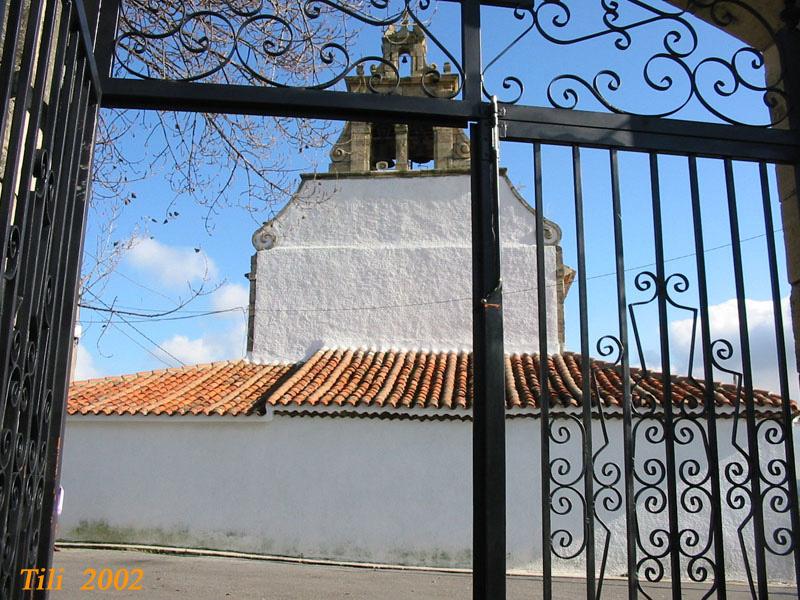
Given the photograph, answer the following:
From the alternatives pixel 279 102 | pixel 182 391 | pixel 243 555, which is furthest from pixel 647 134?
pixel 182 391

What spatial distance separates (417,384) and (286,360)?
3.67m

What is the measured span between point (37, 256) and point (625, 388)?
2.03 metres

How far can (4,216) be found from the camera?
162 centimetres

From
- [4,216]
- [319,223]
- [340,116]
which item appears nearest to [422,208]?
[319,223]

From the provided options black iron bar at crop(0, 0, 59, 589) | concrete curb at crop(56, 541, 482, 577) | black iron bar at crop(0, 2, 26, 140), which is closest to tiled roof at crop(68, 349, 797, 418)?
concrete curb at crop(56, 541, 482, 577)

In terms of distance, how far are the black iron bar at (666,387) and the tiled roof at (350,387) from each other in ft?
22.8

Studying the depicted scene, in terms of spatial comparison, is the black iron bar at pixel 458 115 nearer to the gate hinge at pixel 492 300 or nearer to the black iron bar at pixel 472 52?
the black iron bar at pixel 472 52

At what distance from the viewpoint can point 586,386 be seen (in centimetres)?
281

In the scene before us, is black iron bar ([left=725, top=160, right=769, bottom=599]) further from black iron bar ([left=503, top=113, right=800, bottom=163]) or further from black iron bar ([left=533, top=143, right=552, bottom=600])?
black iron bar ([left=533, top=143, right=552, bottom=600])

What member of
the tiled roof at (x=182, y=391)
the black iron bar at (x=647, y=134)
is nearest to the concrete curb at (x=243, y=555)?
the tiled roof at (x=182, y=391)

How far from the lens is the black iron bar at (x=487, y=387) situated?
251cm

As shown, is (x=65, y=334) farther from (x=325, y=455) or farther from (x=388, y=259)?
(x=388, y=259)

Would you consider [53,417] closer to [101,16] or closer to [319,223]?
[101,16]

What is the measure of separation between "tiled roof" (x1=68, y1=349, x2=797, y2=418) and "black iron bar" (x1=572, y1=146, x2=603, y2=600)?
279 inches
